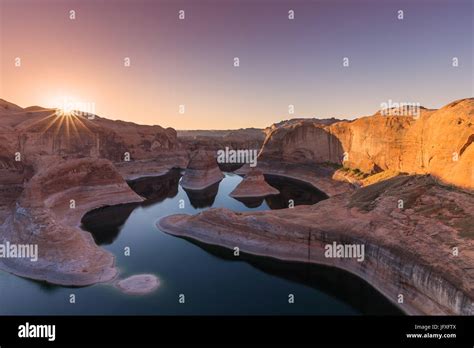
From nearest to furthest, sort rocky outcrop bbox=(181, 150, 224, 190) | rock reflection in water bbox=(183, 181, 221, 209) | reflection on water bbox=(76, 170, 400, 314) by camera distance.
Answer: reflection on water bbox=(76, 170, 400, 314), rock reflection in water bbox=(183, 181, 221, 209), rocky outcrop bbox=(181, 150, 224, 190)

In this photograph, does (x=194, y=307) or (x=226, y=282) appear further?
(x=226, y=282)

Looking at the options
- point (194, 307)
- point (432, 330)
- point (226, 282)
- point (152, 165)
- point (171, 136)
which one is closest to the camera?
point (432, 330)

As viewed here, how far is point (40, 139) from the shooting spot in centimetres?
4844

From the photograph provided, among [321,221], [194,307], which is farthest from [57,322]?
[321,221]

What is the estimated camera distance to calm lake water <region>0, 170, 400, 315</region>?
18.5 m

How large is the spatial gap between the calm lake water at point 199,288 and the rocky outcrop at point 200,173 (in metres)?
26.6

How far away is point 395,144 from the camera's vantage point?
4128 cm

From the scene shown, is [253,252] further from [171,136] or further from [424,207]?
[171,136]

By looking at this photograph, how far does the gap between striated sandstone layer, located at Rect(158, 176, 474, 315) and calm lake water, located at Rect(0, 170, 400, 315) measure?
1.11 meters

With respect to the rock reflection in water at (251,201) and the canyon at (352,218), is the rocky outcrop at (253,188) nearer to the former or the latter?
the rock reflection in water at (251,201)

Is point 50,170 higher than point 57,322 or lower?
higher

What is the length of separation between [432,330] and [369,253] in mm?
10487

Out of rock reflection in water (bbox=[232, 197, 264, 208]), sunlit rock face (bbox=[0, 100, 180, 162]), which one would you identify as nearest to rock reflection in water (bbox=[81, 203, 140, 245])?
sunlit rock face (bbox=[0, 100, 180, 162])

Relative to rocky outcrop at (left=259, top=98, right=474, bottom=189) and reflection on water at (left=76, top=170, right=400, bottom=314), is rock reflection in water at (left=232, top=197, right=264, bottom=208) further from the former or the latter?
rocky outcrop at (left=259, top=98, right=474, bottom=189)
